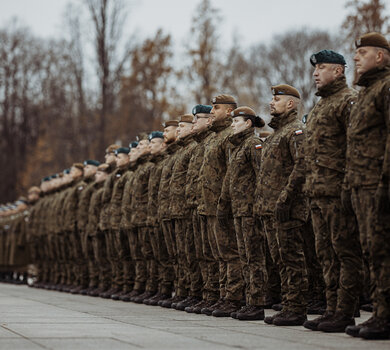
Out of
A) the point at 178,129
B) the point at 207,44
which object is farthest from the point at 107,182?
the point at 207,44

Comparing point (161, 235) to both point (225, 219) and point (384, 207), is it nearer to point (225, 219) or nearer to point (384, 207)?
point (225, 219)

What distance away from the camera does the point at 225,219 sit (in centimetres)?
1061

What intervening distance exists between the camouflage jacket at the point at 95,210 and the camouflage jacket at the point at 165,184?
154 inches

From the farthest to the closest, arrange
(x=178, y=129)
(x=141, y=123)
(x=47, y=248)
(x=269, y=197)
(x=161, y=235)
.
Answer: (x=141, y=123), (x=47, y=248), (x=161, y=235), (x=178, y=129), (x=269, y=197)

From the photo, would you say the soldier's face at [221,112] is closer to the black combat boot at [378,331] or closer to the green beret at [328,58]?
the green beret at [328,58]

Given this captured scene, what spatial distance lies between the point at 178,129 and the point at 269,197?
146 inches

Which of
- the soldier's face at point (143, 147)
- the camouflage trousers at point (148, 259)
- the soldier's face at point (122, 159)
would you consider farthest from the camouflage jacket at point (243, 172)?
the soldier's face at point (122, 159)

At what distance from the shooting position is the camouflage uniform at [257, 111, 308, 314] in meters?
9.02

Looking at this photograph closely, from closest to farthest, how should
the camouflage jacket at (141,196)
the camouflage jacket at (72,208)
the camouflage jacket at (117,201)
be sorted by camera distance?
the camouflage jacket at (141,196) → the camouflage jacket at (117,201) → the camouflage jacket at (72,208)

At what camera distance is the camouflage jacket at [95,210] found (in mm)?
17031

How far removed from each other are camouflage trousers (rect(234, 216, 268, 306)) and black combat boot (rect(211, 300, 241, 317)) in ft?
1.47

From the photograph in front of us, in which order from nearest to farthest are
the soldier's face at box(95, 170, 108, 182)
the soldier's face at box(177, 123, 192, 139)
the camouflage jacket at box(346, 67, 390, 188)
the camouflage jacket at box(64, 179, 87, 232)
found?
the camouflage jacket at box(346, 67, 390, 188), the soldier's face at box(177, 123, 192, 139), the soldier's face at box(95, 170, 108, 182), the camouflage jacket at box(64, 179, 87, 232)

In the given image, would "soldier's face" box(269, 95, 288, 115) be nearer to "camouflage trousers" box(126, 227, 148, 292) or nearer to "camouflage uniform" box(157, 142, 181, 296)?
"camouflage uniform" box(157, 142, 181, 296)

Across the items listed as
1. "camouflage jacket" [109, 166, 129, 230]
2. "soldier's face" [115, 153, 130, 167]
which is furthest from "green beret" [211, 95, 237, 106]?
"soldier's face" [115, 153, 130, 167]
